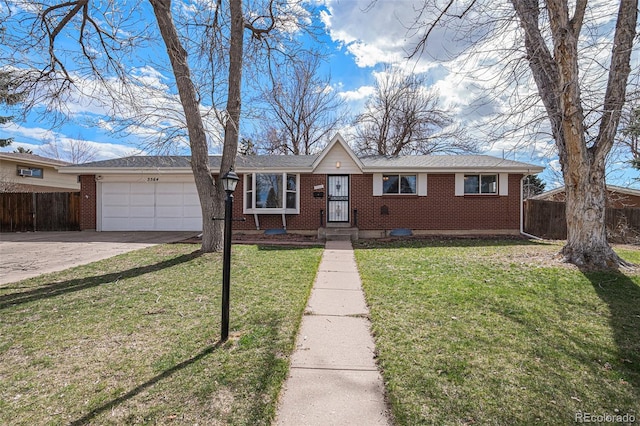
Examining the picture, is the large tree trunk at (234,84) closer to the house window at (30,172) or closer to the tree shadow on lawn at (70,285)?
the tree shadow on lawn at (70,285)

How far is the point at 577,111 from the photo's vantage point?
19.5 feet

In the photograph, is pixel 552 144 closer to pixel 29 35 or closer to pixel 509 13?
pixel 509 13

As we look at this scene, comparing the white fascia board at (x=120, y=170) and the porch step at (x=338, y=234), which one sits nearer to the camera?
the porch step at (x=338, y=234)

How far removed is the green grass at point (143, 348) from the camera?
2.09 m

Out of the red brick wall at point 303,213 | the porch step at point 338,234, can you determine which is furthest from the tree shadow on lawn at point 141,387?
the red brick wall at point 303,213

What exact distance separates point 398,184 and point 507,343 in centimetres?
992

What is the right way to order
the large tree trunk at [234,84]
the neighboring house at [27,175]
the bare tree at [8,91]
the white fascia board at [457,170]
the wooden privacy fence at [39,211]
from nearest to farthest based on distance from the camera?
the bare tree at [8,91] → the large tree trunk at [234,84] → the white fascia board at [457,170] → the wooden privacy fence at [39,211] → the neighboring house at [27,175]

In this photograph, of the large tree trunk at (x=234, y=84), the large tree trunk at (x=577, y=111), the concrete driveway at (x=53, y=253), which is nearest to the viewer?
the large tree trunk at (x=577, y=111)

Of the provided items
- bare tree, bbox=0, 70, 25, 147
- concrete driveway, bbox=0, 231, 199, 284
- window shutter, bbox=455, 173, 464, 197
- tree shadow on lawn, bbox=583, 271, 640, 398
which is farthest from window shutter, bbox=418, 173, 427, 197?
bare tree, bbox=0, 70, 25, 147

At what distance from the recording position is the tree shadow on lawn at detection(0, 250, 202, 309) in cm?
431

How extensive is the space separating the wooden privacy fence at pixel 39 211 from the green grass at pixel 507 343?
1452cm

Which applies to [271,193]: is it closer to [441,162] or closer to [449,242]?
[449,242]

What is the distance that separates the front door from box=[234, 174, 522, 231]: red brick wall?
306 millimetres

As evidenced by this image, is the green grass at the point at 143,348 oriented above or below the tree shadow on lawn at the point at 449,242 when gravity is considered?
below
